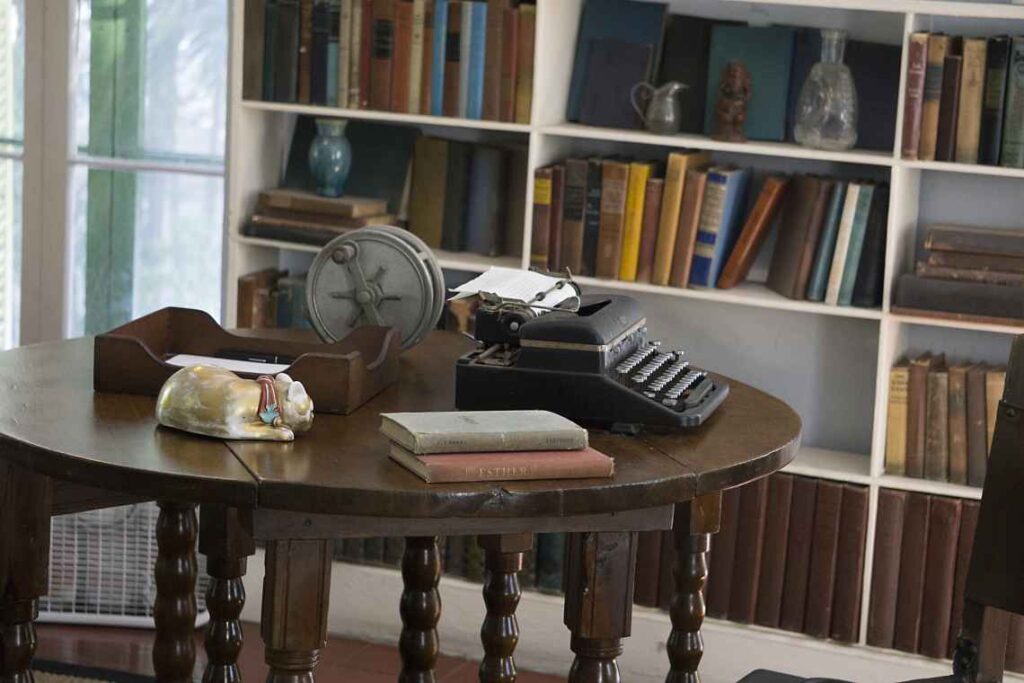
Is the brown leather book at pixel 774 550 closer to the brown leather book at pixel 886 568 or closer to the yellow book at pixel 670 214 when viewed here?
the brown leather book at pixel 886 568

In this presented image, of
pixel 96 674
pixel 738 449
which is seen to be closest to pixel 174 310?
pixel 738 449

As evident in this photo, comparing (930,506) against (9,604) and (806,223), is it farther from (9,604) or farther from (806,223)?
(9,604)

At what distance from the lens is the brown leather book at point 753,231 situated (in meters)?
3.49

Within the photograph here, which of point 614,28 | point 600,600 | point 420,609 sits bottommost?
point 420,609

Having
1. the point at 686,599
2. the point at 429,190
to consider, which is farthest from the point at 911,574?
the point at 429,190

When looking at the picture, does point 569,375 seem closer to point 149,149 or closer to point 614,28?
point 614,28

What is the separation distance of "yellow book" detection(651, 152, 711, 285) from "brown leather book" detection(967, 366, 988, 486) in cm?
71

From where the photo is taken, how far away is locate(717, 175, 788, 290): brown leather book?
3490 millimetres

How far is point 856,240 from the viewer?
3396mm

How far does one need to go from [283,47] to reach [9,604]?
1.85 meters

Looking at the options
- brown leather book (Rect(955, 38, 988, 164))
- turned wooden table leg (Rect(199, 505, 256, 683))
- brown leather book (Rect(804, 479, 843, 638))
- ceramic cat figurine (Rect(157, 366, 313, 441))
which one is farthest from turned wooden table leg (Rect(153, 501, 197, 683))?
brown leather book (Rect(955, 38, 988, 164))

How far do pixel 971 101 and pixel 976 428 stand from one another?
0.70 m

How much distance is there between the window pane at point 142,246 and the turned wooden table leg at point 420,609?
1.52 meters

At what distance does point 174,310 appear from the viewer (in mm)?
2520
